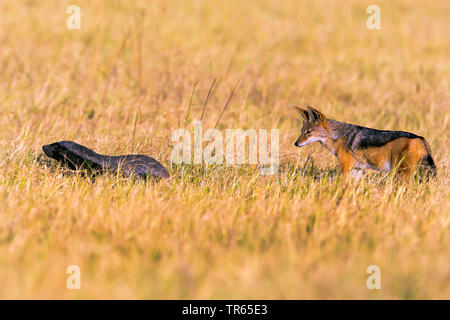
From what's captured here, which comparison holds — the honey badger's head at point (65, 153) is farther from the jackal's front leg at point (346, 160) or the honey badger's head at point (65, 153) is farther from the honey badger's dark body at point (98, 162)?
the jackal's front leg at point (346, 160)

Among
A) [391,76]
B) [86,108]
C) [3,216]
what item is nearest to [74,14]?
[86,108]

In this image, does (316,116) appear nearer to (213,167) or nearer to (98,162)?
(213,167)

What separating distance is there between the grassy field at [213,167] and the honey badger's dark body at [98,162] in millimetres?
144

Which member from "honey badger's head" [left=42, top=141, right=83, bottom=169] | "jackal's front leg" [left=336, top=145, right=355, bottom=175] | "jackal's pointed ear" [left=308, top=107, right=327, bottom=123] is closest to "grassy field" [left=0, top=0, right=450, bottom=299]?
"honey badger's head" [left=42, top=141, right=83, bottom=169]

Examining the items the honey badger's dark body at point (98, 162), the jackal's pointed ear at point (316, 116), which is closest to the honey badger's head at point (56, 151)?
the honey badger's dark body at point (98, 162)

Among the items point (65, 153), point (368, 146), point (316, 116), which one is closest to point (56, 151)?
point (65, 153)

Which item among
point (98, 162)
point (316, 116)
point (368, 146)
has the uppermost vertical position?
point (316, 116)

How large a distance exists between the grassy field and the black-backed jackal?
0.68 ft

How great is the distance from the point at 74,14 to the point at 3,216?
8.36 meters

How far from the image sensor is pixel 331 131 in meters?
6.33

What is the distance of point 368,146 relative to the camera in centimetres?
604

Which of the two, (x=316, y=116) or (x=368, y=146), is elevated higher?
(x=316, y=116)

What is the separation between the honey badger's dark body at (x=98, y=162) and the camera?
577 cm

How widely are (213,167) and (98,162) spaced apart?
1149 millimetres
